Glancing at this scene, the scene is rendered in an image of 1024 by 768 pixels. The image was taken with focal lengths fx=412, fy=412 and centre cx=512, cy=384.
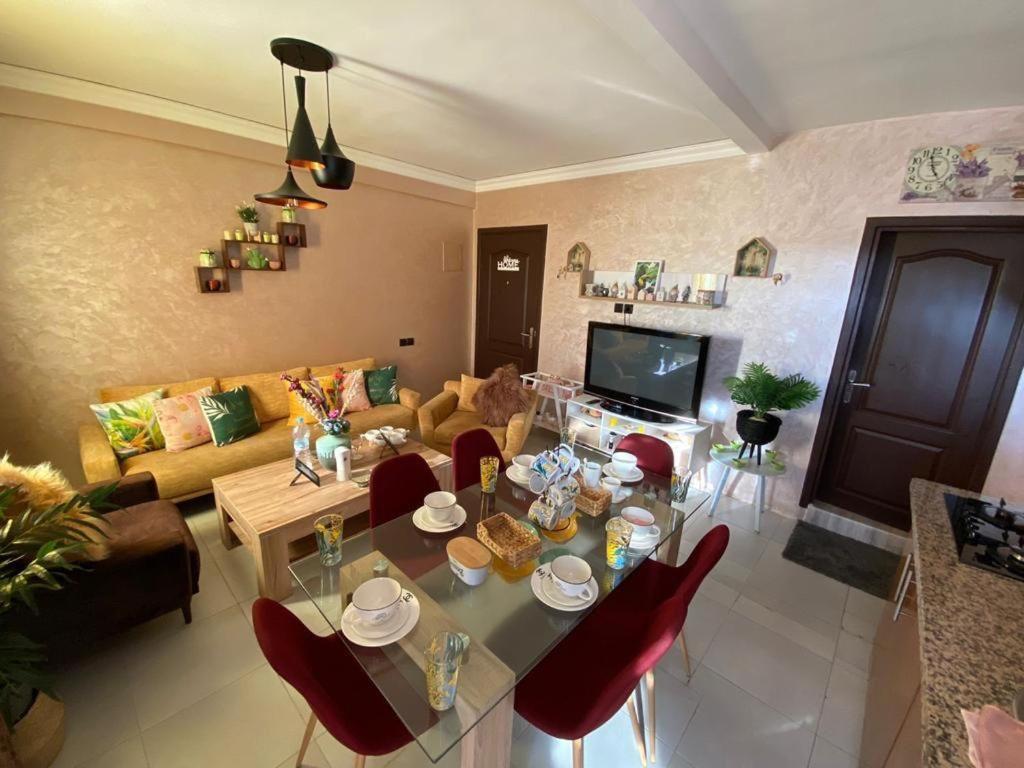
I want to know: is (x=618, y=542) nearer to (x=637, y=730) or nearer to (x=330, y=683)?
(x=637, y=730)

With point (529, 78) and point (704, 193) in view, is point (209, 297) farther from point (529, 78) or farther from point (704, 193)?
point (704, 193)

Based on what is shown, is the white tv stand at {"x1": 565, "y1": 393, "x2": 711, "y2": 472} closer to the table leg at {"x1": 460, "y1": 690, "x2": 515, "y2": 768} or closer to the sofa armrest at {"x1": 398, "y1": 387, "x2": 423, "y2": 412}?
the sofa armrest at {"x1": 398, "y1": 387, "x2": 423, "y2": 412}

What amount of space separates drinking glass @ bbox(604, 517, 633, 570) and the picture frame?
2437 mm

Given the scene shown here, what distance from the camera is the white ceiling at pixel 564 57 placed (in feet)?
5.13

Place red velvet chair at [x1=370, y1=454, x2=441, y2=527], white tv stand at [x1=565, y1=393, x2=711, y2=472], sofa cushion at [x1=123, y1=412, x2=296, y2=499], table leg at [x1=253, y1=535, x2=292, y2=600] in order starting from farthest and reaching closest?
white tv stand at [x1=565, y1=393, x2=711, y2=472] < sofa cushion at [x1=123, y1=412, x2=296, y2=499] < table leg at [x1=253, y1=535, x2=292, y2=600] < red velvet chair at [x1=370, y1=454, x2=441, y2=527]

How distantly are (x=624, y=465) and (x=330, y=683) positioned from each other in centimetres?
149

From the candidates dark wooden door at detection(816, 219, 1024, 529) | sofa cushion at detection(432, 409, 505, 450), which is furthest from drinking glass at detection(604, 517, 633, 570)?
dark wooden door at detection(816, 219, 1024, 529)

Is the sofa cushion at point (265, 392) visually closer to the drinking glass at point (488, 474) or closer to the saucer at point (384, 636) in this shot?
the drinking glass at point (488, 474)

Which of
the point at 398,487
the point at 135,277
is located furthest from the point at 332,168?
the point at 135,277

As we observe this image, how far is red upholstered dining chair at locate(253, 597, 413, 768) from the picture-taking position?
37.4 inches

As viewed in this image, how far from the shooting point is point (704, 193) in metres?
3.09

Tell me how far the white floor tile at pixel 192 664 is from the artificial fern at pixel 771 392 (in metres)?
3.02

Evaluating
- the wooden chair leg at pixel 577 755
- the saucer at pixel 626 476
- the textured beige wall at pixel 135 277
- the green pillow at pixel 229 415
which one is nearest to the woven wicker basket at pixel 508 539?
the wooden chair leg at pixel 577 755

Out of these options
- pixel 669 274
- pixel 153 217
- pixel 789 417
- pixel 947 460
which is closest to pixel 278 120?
pixel 153 217
